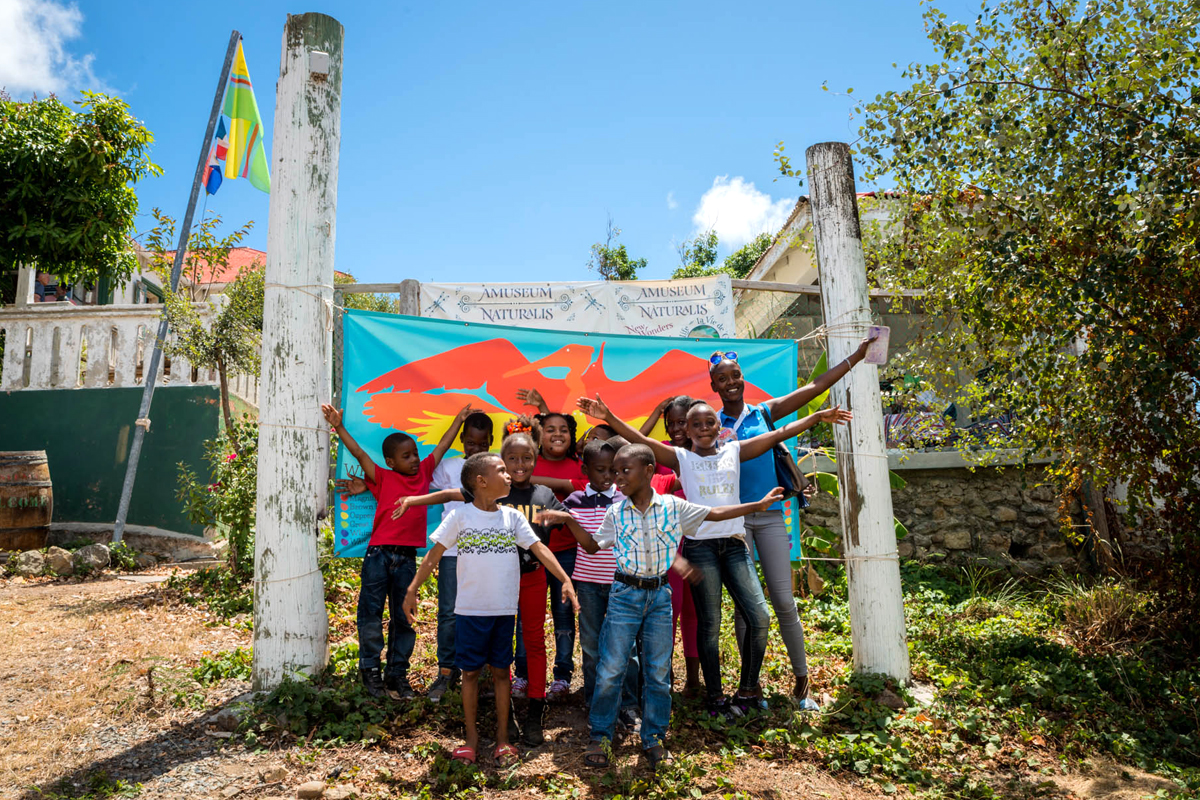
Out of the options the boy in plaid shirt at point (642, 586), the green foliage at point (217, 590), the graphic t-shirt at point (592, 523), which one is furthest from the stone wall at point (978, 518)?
the green foliage at point (217, 590)

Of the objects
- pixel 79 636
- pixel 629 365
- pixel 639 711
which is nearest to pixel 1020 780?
pixel 639 711

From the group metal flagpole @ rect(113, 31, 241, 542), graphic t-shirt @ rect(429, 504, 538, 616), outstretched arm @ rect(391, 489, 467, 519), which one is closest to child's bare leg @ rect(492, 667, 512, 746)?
graphic t-shirt @ rect(429, 504, 538, 616)

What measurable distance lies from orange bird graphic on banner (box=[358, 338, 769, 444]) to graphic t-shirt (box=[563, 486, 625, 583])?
1.08 meters

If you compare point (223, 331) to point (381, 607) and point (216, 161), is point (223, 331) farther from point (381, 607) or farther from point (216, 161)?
point (381, 607)

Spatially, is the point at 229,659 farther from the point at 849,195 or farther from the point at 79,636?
the point at 849,195

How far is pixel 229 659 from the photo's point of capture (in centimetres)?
466

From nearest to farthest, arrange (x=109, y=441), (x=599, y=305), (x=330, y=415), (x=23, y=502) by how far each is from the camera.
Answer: (x=330, y=415) < (x=599, y=305) < (x=23, y=502) < (x=109, y=441)

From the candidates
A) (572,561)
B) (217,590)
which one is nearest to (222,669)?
(572,561)

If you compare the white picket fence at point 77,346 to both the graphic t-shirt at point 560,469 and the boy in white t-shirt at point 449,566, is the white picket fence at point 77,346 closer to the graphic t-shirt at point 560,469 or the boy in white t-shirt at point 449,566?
the boy in white t-shirt at point 449,566

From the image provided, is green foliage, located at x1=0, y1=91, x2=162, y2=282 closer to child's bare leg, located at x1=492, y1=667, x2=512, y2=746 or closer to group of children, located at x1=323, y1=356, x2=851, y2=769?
group of children, located at x1=323, y1=356, x2=851, y2=769

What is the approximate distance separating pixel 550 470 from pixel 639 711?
1.36 metres

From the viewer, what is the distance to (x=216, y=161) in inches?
373

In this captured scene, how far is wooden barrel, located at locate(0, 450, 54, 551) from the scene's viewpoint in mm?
8359

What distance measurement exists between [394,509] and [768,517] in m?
2.03
